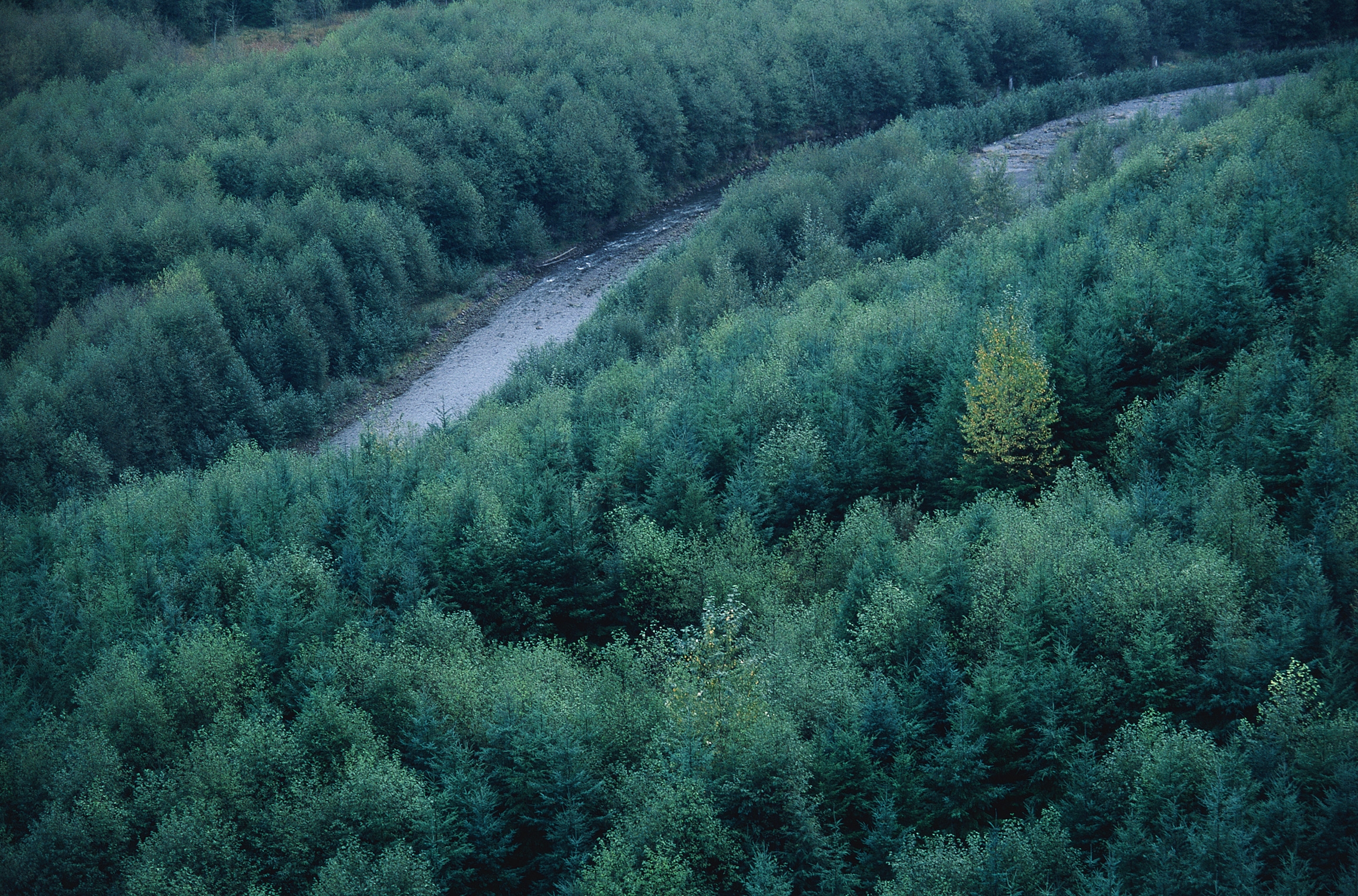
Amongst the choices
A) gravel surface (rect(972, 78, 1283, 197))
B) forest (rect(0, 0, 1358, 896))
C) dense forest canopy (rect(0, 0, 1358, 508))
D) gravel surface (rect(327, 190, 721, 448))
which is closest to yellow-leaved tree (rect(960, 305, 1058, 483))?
forest (rect(0, 0, 1358, 896))

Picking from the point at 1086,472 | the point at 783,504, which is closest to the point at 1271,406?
the point at 1086,472

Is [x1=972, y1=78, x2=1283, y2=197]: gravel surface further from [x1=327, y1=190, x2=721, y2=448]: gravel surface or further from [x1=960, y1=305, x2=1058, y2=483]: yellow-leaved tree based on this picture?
[x1=960, y1=305, x2=1058, y2=483]: yellow-leaved tree

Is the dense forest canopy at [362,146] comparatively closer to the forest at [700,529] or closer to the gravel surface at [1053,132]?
the forest at [700,529]

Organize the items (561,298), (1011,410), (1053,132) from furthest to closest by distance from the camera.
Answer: (1053,132), (561,298), (1011,410)

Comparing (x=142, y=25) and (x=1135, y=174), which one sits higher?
(x=142, y=25)

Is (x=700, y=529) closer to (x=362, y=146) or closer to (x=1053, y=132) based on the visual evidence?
(x=362, y=146)

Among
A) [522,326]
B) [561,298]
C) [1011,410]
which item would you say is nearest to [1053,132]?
[561,298]

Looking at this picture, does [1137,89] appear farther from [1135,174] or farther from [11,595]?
[11,595]

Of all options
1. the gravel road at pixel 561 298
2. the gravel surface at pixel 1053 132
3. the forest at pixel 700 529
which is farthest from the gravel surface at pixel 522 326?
the gravel surface at pixel 1053 132
